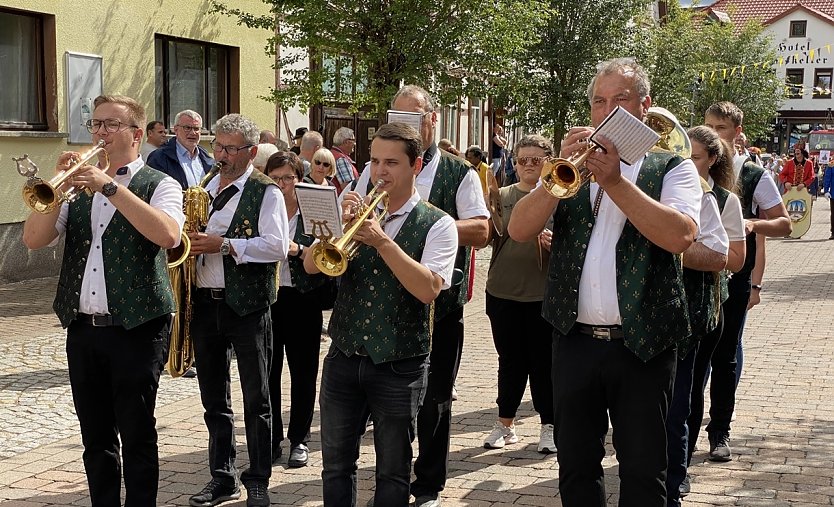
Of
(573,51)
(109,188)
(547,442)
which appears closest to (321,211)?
(109,188)

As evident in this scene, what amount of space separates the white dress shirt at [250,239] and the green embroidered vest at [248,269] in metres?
0.03

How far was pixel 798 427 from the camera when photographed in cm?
721

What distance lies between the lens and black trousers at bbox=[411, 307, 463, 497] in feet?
17.8

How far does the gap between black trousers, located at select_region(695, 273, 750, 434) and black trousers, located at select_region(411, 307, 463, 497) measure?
183cm

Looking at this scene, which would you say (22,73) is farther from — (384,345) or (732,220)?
(384,345)

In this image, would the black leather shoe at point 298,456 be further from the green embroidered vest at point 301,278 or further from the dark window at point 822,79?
the dark window at point 822,79

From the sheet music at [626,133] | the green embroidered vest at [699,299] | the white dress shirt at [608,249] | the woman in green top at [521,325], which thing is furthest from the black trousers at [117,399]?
the woman in green top at [521,325]

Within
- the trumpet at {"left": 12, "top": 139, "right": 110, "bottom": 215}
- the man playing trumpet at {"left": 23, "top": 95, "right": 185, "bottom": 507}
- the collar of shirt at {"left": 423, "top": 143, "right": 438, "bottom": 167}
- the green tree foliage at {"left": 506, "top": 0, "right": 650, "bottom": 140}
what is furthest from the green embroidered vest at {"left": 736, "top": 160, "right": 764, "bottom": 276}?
the green tree foliage at {"left": 506, "top": 0, "right": 650, "bottom": 140}

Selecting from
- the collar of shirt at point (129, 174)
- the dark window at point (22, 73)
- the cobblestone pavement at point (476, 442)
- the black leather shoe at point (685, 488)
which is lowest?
the cobblestone pavement at point (476, 442)

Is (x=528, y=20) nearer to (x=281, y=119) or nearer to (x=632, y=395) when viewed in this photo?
(x=281, y=119)

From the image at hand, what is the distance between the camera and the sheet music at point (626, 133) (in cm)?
362

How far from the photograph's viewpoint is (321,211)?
4.01m

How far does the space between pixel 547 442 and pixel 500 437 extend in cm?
31

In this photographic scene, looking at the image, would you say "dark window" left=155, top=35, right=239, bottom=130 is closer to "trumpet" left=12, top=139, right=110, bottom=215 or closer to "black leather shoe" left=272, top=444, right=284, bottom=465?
"black leather shoe" left=272, top=444, right=284, bottom=465
